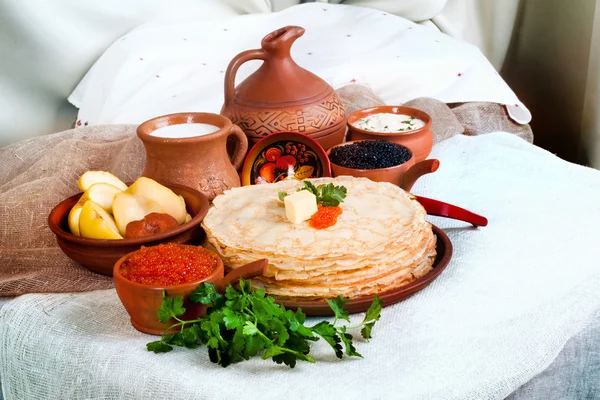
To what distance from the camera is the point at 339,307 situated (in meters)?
1.02

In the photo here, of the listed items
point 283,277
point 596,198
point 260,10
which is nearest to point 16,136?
point 260,10

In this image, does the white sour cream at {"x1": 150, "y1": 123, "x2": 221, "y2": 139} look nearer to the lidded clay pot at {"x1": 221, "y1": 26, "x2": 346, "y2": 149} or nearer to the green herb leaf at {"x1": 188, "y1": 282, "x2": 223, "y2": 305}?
the lidded clay pot at {"x1": 221, "y1": 26, "x2": 346, "y2": 149}

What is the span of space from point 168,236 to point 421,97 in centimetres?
120

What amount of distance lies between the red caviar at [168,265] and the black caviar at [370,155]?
50 centimetres

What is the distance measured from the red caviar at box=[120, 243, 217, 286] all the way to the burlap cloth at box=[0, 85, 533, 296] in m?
0.24

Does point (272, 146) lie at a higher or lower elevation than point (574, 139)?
higher

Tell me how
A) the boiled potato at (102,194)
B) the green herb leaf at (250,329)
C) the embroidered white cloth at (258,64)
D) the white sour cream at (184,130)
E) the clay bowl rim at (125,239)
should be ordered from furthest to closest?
the embroidered white cloth at (258,64)
the white sour cream at (184,130)
the boiled potato at (102,194)
the clay bowl rim at (125,239)
the green herb leaf at (250,329)

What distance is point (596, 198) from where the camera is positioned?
144 centimetres

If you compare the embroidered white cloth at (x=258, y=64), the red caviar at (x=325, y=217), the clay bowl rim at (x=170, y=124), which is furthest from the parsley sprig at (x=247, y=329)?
the embroidered white cloth at (x=258, y=64)

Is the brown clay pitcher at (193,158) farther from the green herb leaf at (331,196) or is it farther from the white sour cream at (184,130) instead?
the green herb leaf at (331,196)

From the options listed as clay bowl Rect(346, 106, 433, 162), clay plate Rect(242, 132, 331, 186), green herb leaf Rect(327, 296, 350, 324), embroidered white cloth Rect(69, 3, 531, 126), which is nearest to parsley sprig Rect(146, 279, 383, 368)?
green herb leaf Rect(327, 296, 350, 324)

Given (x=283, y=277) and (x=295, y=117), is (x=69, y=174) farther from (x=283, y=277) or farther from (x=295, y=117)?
(x=283, y=277)

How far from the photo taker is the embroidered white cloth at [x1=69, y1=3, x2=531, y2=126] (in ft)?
7.30

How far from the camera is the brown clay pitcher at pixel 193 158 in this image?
4.42 feet
